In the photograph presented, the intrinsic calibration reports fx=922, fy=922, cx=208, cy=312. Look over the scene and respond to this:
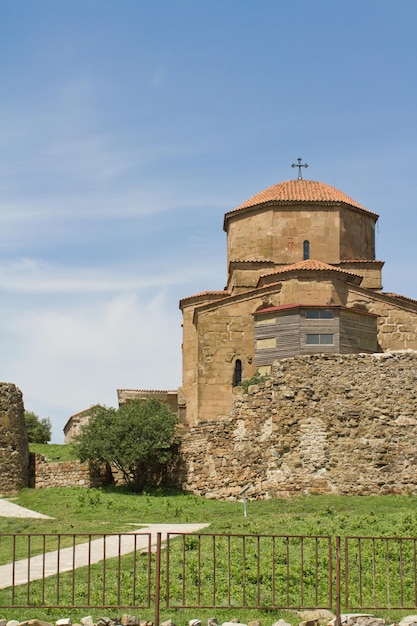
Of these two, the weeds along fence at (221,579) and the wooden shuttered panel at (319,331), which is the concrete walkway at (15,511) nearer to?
the weeds along fence at (221,579)

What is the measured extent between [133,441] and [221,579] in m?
10.9

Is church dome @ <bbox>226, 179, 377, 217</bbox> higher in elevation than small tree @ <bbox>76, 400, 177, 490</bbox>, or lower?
higher

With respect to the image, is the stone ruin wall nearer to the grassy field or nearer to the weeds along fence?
the grassy field

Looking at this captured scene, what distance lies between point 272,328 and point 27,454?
8.38 m

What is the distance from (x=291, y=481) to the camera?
20906 millimetres

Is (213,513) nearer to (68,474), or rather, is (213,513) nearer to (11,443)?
(68,474)

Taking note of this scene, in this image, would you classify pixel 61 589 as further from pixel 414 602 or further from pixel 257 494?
pixel 257 494

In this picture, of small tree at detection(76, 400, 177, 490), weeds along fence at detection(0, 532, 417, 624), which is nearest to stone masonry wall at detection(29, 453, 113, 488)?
small tree at detection(76, 400, 177, 490)

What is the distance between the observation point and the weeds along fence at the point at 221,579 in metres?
10.5

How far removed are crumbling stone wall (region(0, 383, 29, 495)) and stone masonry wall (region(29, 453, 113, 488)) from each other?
0.41 meters

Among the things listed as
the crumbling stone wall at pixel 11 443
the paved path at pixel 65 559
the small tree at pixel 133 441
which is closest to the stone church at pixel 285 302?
the small tree at pixel 133 441

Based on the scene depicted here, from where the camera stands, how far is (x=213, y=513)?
19094 mm

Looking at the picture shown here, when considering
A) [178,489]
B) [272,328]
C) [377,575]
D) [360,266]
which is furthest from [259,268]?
[377,575]

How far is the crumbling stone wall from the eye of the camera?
75.3 feet
